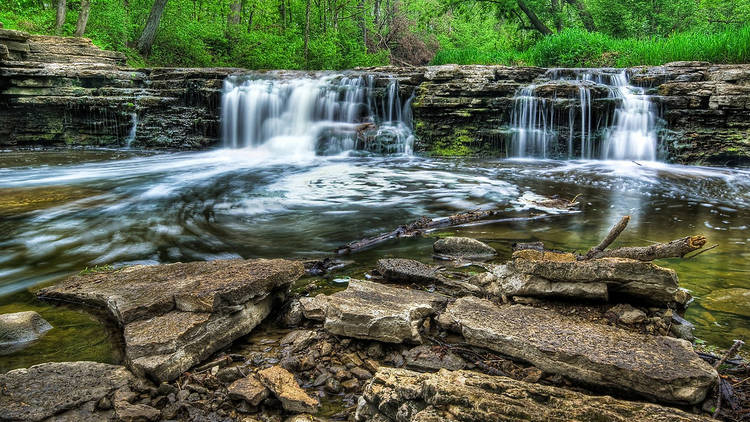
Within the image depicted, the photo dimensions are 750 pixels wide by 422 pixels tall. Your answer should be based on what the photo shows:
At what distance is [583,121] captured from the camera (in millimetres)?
12359

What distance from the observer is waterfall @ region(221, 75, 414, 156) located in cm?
1362

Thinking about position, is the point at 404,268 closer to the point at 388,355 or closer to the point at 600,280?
the point at 388,355

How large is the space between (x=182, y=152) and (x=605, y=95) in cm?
1289

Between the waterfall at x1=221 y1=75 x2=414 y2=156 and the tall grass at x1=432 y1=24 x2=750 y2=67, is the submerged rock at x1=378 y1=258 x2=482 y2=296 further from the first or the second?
the tall grass at x1=432 y1=24 x2=750 y2=67

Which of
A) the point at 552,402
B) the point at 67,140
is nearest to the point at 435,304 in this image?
the point at 552,402

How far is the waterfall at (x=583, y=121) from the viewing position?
39.2 ft

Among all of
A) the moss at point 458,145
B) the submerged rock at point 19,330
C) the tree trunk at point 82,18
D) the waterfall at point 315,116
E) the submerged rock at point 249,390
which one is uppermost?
the tree trunk at point 82,18

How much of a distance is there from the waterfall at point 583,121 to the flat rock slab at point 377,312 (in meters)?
11.1

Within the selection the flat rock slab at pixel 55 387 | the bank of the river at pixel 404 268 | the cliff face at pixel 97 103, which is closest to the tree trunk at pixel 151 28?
the cliff face at pixel 97 103

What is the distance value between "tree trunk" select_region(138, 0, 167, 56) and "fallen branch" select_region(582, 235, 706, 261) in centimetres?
2151

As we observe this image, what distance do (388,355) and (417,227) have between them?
3.28m

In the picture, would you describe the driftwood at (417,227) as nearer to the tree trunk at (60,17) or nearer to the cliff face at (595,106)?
the cliff face at (595,106)

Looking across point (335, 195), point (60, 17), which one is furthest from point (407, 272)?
point (60, 17)

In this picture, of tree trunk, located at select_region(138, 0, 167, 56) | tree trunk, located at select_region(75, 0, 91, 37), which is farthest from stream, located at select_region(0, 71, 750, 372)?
tree trunk, located at select_region(138, 0, 167, 56)
